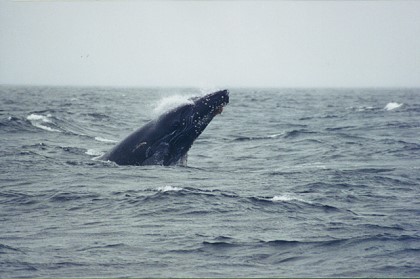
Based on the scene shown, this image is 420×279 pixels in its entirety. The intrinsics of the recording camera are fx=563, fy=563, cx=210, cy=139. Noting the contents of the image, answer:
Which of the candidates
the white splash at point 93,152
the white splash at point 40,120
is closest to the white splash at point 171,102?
the white splash at point 93,152

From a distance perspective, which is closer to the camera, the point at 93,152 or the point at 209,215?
the point at 209,215

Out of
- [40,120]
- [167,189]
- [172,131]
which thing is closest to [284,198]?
[167,189]

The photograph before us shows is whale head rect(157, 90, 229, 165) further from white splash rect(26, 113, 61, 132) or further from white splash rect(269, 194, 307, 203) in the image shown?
white splash rect(26, 113, 61, 132)

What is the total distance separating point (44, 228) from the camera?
1065 cm

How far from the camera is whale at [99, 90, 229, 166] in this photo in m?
15.8

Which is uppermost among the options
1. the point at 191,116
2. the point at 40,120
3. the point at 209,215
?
the point at 191,116

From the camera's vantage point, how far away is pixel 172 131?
624 inches

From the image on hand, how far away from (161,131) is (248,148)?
11124 mm

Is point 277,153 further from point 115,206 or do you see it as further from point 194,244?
point 194,244

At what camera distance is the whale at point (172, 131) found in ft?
51.7

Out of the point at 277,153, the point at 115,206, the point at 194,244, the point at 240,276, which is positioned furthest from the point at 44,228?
the point at 277,153

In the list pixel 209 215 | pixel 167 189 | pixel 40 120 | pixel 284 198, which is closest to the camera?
pixel 209 215

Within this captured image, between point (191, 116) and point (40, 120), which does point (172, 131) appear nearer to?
point (191, 116)

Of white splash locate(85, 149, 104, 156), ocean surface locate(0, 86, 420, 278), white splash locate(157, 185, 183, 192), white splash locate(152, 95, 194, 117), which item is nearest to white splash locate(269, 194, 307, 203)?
ocean surface locate(0, 86, 420, 278)
